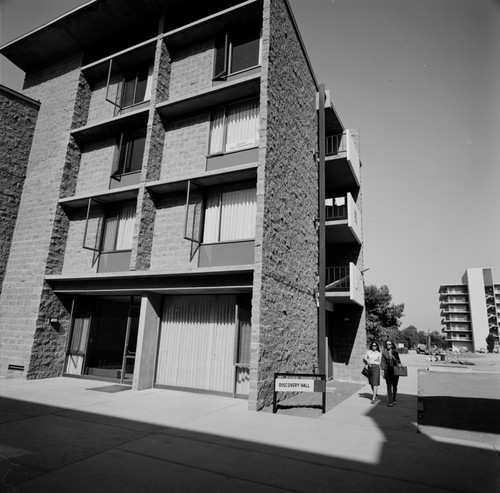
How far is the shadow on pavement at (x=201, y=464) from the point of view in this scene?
15.0 ft

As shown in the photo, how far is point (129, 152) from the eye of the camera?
1427 centimetres

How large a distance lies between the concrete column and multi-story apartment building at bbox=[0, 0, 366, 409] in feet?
0.20

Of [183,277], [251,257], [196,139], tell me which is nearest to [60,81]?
[196,139]

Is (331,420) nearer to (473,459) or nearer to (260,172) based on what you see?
(473,459)

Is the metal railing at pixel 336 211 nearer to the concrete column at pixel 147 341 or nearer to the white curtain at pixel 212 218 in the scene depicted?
the white curtain at pixel 212 218

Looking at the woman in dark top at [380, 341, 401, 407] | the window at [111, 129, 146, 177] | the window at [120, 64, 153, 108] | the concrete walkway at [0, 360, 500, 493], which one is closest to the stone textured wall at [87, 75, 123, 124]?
the window at [120, 64, 153, 108]

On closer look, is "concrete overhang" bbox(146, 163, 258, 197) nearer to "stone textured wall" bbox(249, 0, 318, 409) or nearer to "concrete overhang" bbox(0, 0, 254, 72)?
"stone textured wall" bbox(249, 0, 318, 409)

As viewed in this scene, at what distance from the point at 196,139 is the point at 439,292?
414ft

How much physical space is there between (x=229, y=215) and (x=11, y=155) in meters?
10.1

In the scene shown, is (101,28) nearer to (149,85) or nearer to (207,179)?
(149,85)

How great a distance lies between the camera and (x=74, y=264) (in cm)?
1387

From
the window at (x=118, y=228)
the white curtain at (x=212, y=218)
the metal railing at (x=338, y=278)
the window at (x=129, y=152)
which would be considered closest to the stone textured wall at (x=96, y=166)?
the window at (x=129, y=152)

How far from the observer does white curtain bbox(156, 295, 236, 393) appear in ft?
35.8

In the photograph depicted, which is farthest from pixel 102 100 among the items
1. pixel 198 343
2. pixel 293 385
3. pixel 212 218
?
pixel 293 385
